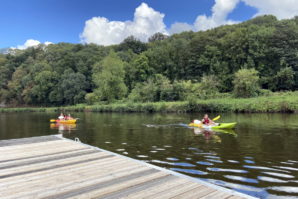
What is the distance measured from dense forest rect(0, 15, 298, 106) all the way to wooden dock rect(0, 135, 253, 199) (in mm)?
30010

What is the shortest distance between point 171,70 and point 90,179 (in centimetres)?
5196

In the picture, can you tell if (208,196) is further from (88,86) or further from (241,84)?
(88,86)

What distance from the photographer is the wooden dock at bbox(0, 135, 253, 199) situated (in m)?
3.37

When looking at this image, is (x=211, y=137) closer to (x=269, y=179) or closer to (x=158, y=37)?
(x=269, y=179)

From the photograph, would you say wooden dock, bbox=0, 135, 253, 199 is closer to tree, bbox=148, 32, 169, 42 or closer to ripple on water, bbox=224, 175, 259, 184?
ripple on water, bbox=224, 175, 259, 184

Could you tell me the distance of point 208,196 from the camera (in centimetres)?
321

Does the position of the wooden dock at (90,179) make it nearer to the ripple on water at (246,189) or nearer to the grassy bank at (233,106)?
the ripple on water at (246,189)

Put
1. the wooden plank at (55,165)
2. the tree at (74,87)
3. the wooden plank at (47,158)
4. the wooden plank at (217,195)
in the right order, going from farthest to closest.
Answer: the tree at (74,87) → the wooden plank at (47,158) → the wooden plank at (55,165) → the wooden plank at (217,195)

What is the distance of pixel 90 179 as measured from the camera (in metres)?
4.01

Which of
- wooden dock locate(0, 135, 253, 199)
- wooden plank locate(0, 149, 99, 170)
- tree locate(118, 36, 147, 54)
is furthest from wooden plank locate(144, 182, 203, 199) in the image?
tree locate(118, 36, 147, 54)

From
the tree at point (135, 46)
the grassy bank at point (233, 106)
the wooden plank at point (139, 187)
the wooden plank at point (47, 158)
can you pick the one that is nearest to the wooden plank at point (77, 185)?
the wooden plank at point (139, 187)

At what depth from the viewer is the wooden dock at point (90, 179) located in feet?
11.1

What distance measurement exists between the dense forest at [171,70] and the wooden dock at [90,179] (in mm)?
30010

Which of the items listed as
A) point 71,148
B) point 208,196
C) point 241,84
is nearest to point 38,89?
point 241,84
